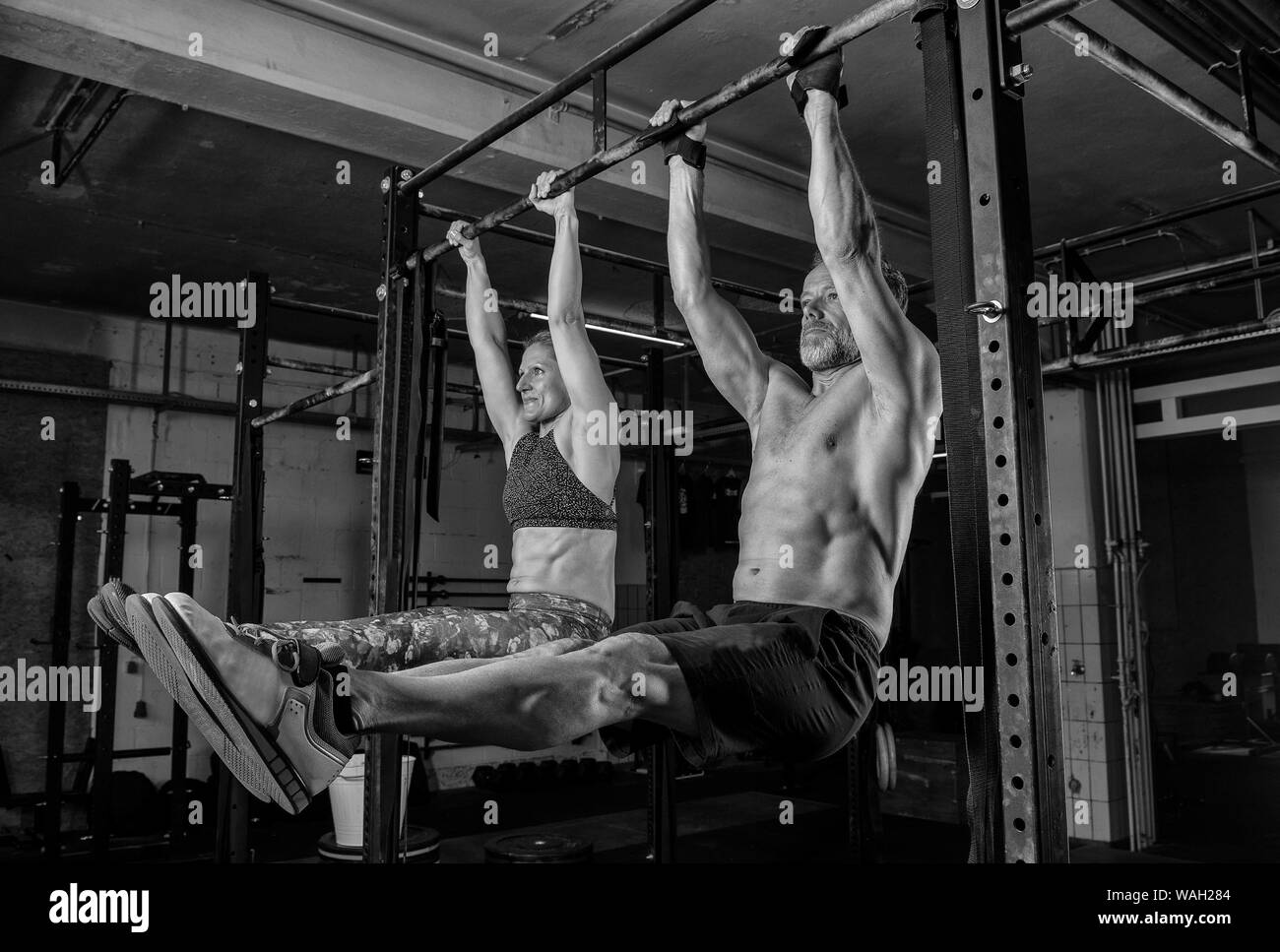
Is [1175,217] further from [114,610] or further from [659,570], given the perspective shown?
[114,610]

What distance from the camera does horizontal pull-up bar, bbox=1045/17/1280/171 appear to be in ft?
6.51

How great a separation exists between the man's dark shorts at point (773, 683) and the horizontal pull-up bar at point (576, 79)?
4.72 ft

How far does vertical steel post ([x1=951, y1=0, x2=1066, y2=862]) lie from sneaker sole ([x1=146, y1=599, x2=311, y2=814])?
1.13 m

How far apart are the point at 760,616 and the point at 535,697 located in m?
0.64

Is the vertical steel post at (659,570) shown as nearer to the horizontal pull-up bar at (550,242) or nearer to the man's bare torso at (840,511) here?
the horizontal pull-up bar at (550,242)

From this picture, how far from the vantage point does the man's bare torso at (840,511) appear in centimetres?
221

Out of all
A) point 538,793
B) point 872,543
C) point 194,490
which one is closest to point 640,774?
point 538,793

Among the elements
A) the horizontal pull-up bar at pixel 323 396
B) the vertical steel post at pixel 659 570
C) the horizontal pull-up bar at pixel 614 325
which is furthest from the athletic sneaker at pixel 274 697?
the vertical steel post at pixel 659 570

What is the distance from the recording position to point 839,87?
213cm

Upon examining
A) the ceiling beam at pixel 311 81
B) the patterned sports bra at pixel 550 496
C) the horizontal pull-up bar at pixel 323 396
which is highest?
the ceiling beam at pixel 311 81

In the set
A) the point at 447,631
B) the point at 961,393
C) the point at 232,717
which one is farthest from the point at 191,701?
the point at 961,393

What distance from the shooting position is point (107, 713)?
17.9 ft

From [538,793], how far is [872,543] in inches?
268
